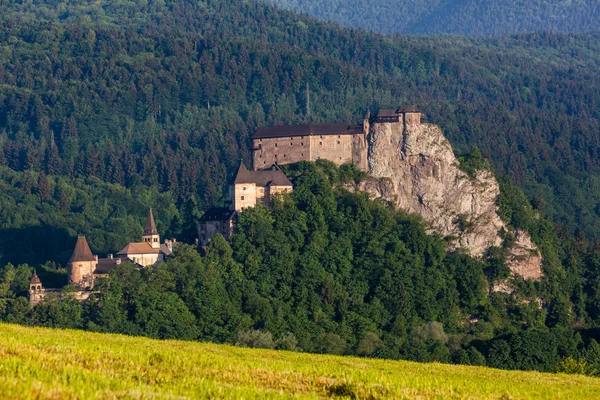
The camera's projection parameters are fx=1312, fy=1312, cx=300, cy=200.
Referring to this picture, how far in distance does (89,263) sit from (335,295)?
1779 centimetres

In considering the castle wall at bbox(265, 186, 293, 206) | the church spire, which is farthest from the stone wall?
the church spire

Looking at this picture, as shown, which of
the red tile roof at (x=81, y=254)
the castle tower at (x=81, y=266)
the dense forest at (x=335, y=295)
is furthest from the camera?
the red tile roof at (x=81, y=254)

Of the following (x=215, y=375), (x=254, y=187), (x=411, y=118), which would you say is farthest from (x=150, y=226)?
(x=215, y=375)

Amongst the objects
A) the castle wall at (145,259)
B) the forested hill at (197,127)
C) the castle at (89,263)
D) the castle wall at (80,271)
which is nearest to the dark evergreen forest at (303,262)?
the forested hill at (197,127)

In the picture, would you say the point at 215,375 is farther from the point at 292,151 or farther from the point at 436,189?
the point at 436,189

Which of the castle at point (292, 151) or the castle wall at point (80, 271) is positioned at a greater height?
the castle at point (292, 151)

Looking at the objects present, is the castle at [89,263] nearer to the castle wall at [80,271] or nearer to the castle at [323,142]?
the castle wall at [80,271]

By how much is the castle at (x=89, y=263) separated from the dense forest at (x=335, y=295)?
1.71 metres

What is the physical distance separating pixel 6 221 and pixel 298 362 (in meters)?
101

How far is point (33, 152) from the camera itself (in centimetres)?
16388

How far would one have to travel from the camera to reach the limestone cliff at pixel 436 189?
98062mm

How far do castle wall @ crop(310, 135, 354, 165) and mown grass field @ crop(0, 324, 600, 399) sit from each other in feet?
187

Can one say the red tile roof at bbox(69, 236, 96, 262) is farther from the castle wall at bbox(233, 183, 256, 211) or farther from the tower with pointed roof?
the castle wall at bbox(233, 183, 256, 211)

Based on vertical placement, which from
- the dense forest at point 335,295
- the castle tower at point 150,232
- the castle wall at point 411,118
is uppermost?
the castle wall at point 411,118
